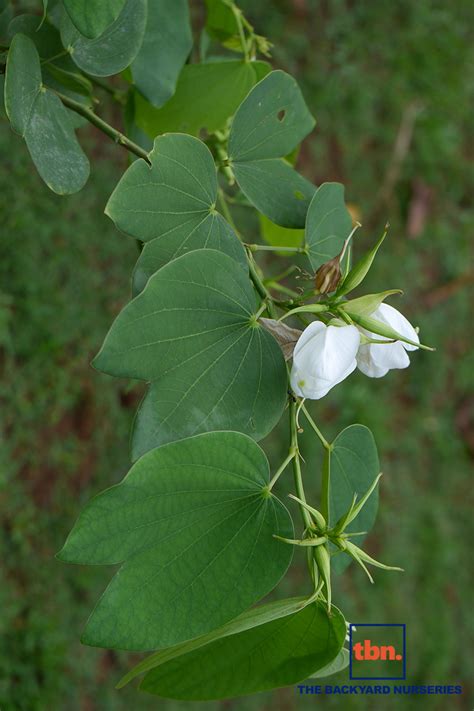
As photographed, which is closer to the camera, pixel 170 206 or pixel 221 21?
pixel 170 206

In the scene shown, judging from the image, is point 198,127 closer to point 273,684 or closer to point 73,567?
point 273,684

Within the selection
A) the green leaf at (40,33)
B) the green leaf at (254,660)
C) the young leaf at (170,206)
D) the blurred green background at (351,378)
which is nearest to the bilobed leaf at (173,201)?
the young leaf at (170,206)

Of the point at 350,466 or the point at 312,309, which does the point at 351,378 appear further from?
the point at 312,309

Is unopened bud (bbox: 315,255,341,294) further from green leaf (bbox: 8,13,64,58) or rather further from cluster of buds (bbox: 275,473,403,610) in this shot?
green leaf (bbox: 8,13,64,58)

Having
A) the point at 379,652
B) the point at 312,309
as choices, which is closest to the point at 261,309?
the point at 312,309

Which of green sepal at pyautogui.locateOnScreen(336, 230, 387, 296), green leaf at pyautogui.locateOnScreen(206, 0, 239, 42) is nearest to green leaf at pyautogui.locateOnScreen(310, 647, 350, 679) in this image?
green sepal at pyautogui.locateOnScreen(336, 230, 387, 296)

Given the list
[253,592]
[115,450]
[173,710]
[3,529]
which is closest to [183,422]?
[253,592]

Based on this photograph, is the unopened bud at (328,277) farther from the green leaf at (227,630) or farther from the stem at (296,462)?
the green leaf at (227,630)
